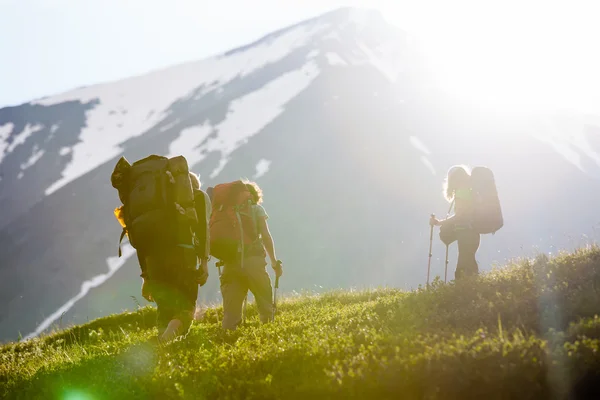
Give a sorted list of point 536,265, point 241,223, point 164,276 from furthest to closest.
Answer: point 241,223 < point 536,265 < point 164,276

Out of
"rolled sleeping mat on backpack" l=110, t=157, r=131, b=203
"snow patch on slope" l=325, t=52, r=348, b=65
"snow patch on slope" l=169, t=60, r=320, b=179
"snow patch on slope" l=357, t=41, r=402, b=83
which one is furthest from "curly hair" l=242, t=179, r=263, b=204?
"snow patch on slope" l=325, t=52, r=348, b=65

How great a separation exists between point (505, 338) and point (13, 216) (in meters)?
149

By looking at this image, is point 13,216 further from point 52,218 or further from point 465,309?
point 465,309

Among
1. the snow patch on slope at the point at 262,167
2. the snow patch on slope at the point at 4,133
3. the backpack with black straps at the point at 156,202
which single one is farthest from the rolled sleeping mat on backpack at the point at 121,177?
the snow patch on slope at the point at 4,133

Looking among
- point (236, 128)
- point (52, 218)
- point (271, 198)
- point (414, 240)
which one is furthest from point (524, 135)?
point (52, 218)

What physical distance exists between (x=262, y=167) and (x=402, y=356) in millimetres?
129200

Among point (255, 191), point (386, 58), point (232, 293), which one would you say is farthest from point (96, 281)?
point (386, 58)

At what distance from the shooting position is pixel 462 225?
9.45 m

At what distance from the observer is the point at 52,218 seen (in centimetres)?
12244

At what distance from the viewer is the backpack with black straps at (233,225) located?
26.7ft

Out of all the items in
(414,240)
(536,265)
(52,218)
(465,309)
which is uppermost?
(465,309)

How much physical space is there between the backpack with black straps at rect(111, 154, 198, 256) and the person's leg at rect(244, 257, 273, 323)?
1886 millimetres

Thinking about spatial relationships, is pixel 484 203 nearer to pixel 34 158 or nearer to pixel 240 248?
pixel 240 248

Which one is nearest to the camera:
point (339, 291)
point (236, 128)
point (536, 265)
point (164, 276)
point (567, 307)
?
point (567, 307)
